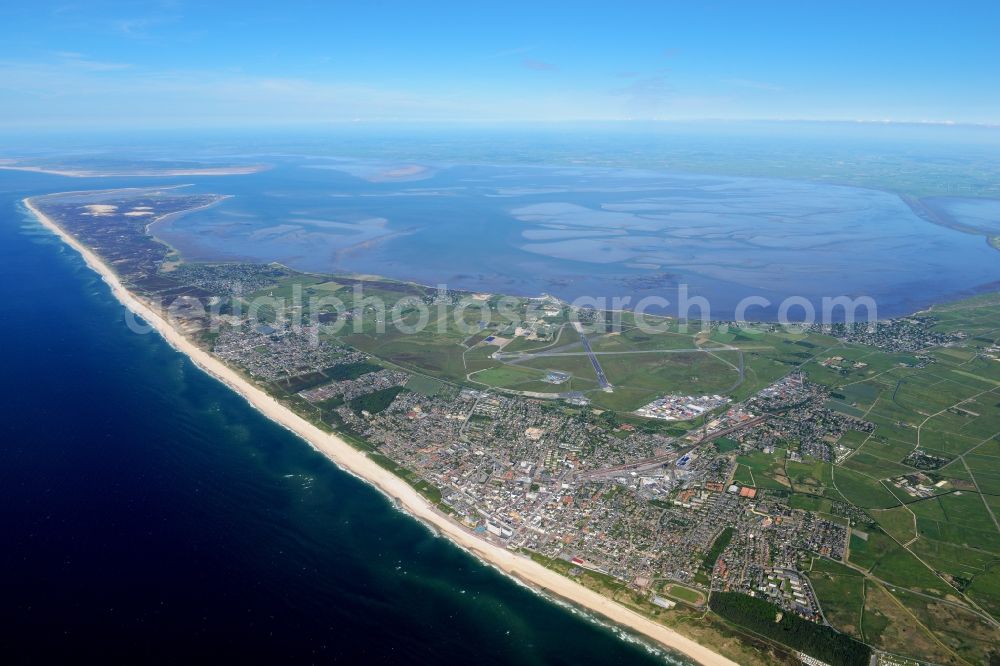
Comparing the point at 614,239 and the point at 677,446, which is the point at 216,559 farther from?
the point at 614,239

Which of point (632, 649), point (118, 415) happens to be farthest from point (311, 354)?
point (632, 649)

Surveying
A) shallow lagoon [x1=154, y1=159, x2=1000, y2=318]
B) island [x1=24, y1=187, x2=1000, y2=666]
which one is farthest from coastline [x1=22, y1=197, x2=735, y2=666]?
shallow lagoon [x1=154, y1=159, x2=1000, y2=318]

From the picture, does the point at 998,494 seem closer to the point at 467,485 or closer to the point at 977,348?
the point at 977,348

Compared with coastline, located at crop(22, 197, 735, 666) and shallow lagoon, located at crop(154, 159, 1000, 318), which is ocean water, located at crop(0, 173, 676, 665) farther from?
shallow lagoon, located at crop(154, 159, 1000, 318)

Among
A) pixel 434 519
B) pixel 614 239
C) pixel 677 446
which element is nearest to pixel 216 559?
pixel 434 519

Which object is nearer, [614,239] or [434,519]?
[434,519]

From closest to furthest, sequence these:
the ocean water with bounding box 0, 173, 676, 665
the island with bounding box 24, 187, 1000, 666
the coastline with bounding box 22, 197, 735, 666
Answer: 1. the ocean water with bounding box 0, 173, 676, 665
2. the coastline with bounding box 22, 197, 735, 666
3. the island with bounding box 24, 187, 1000, 666
